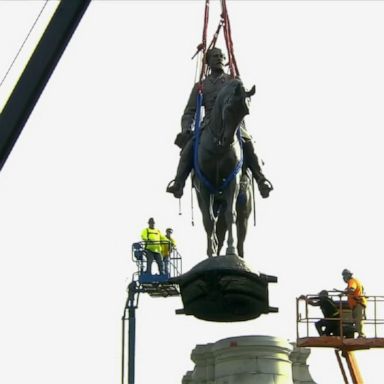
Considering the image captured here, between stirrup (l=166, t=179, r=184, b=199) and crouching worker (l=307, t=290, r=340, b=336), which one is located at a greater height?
crouching worker (l=307, t=290, r=340, b=336)

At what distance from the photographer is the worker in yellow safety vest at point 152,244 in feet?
240

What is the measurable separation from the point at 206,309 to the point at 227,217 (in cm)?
194

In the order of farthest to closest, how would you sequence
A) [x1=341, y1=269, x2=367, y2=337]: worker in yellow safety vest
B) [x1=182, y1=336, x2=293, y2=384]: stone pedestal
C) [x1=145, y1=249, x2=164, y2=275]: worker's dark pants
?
[x1=145, y1=249, x2=164, y2=275]: worker's dark pants
[x1=182, y1=336, x2=293, y2=384]: stone pedestal
[x1=341, y1=269, x2=367, y2=337]: worker in yellow safety vest

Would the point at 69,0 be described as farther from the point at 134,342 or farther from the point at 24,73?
the point at 134,342

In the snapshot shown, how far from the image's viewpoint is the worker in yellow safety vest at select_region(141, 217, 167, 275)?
73188 mm

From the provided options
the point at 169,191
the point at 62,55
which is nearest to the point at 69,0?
the point at 62,55

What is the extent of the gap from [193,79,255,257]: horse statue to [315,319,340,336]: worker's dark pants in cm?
1371

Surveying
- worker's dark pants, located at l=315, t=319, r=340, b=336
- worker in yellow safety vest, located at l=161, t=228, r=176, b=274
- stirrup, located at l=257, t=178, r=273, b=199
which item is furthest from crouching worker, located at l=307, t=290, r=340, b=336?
stirrup, located at l=257, t=178, r=273, b=199

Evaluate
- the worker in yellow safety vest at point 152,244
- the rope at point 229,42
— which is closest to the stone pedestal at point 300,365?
the worker in yellow safety vest at point 152,244

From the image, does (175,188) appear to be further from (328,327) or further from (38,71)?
(328,327)

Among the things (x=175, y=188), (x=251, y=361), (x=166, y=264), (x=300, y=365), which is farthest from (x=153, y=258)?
(x=175, y=188)

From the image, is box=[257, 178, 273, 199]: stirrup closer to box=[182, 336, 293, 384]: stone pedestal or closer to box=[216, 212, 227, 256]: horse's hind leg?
box=[216, 212, 227, 256]: horse's hind leg

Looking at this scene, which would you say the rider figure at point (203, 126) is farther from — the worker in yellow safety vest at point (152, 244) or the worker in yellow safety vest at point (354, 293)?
the worker in yellow safety vest at point (152, 244)

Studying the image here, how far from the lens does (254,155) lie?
5375 centimetres
